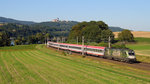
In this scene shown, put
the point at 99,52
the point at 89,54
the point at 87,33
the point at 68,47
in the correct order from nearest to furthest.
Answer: the point at 99,52 → the point at 89,54 → the point at 68,47 → the point at 87,33

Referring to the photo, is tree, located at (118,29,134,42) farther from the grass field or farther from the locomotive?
the grass field

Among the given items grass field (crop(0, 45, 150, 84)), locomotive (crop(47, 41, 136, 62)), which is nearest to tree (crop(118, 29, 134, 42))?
locomotive (crop(47, 41, 136, 62))

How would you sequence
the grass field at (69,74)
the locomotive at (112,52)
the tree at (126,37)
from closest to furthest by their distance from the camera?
the grass field at (69,74), the locomotive at (112,52), the tree at (126,37)

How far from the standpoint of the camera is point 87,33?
110 meters

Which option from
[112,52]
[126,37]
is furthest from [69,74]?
[126,37]

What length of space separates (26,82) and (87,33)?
301ft

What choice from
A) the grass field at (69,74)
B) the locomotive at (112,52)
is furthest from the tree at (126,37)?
the grass field at (69,74)

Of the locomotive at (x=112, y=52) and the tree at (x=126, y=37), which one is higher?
the tree at (x=126, y=37)

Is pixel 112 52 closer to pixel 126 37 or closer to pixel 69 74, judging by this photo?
pixel 69 74

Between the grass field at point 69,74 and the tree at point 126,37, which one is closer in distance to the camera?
the grass field at point 69,74

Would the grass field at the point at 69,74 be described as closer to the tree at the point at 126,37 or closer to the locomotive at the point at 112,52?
the locomotive at the point at 112,52

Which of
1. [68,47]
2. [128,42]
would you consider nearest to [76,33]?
[128,42]

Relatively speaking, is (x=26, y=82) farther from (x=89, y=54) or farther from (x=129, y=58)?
(x=89, y=54)

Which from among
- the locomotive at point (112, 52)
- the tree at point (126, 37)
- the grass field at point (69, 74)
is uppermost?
the tree at point (126, 37)
